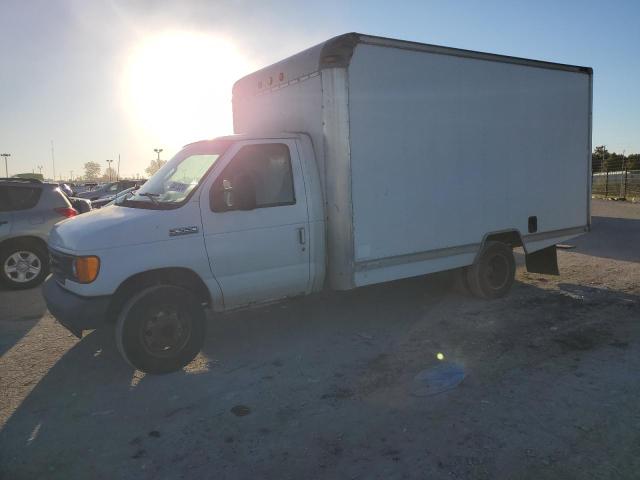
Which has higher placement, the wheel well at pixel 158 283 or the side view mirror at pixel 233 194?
the side view mirror at pixel 233 194

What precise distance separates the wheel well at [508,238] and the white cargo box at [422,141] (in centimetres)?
9

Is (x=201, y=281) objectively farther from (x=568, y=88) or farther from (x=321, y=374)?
(x=568, y=88)

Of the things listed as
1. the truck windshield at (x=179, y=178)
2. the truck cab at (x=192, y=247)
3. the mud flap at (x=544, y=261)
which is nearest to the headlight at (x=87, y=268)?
the truck cab at (x=192, y=247)

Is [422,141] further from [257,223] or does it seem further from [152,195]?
[152,195]

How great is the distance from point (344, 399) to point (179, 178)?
2734mm

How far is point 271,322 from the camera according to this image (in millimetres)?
6176

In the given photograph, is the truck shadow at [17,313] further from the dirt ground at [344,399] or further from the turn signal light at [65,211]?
the turn signal light at [65,211]

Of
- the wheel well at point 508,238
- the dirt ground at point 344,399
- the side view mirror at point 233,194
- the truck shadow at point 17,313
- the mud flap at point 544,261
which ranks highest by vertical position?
the side view mirror at point 233,194

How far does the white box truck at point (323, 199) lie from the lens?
454cm

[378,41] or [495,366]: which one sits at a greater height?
[378,41]

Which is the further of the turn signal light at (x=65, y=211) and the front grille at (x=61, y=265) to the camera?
the turn signal light at (x=65, y=211)

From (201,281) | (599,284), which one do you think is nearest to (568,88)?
(599,284)

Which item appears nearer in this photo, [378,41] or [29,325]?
[378,41]

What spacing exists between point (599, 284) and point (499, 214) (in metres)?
2.32
